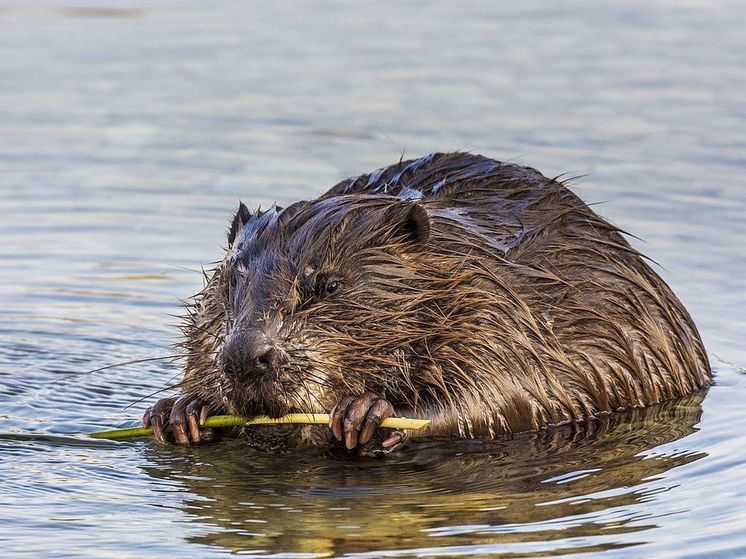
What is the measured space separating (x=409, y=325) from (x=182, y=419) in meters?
0.86

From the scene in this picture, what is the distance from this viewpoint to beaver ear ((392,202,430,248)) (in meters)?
5.49

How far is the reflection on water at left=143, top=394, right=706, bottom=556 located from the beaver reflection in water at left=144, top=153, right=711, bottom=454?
99 millimetres

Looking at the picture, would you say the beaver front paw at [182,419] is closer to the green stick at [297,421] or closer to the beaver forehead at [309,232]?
the green stick at [297,421]

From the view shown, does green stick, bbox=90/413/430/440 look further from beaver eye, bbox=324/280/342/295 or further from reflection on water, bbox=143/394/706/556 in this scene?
beaver eye, bbox=324/280/342/295

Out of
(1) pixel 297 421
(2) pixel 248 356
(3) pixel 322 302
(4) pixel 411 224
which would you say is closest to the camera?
(2) pixel 248 356

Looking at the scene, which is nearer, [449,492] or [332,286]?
[449,492]

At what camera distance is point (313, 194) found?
30.4 feet

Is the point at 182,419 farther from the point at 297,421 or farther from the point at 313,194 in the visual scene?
the point at 313,194

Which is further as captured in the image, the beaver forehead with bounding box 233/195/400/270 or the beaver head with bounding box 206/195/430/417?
the beaver forehead with bounding box 233/195/400/270

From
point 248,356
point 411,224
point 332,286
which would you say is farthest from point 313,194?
point 248,356

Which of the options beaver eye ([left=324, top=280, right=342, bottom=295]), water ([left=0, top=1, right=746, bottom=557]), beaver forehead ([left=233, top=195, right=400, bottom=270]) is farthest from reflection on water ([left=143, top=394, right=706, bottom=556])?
beaver forehead ([left=233, top=195, right=400, bottom=270])

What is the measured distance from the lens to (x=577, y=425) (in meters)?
5.86

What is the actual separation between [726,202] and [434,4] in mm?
6099

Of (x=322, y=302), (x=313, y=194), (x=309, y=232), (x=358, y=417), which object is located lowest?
(x=358, y=417)
